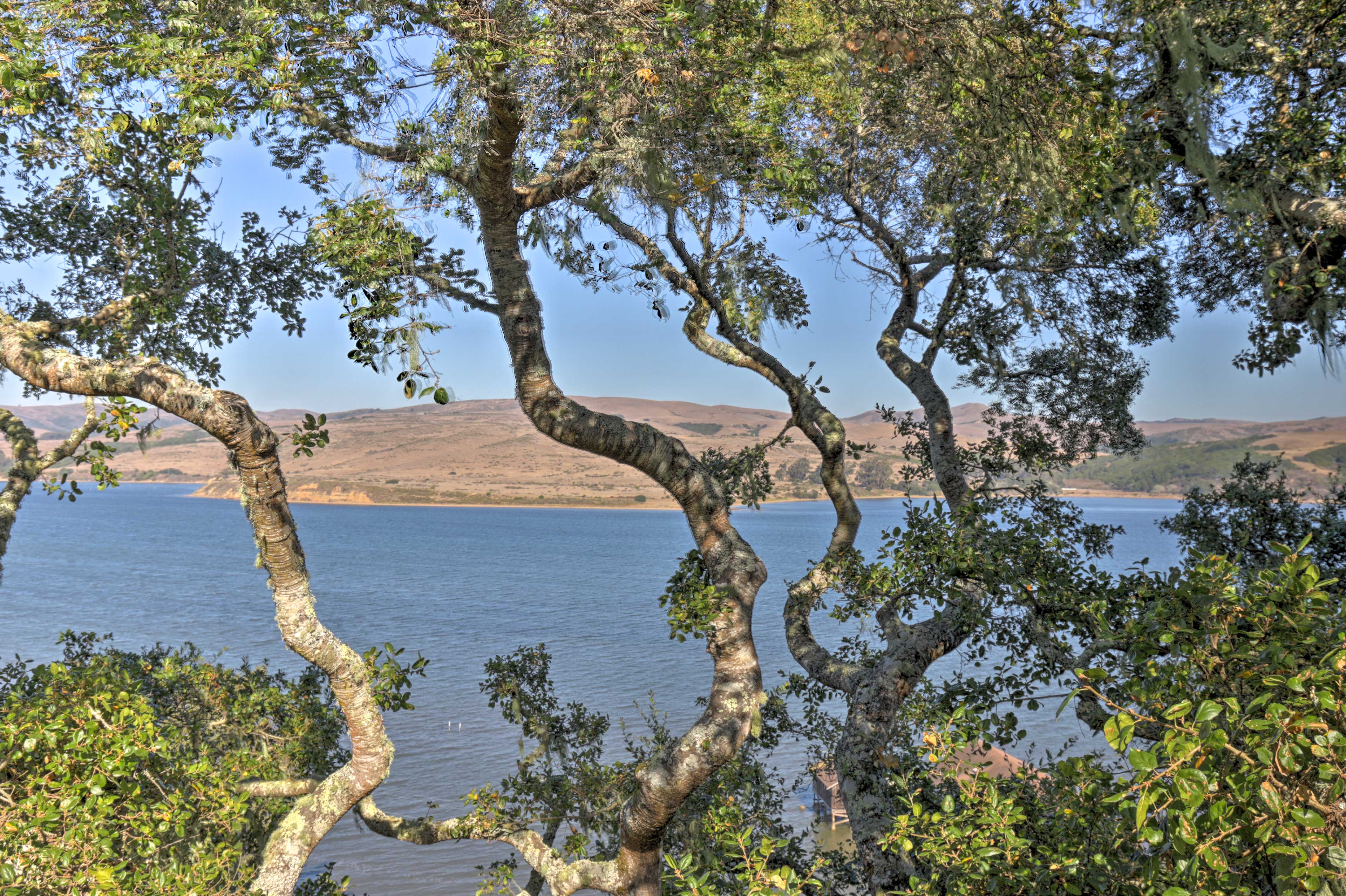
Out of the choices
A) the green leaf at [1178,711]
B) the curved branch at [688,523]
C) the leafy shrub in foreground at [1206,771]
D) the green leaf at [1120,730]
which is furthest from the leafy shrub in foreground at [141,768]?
the green leaf at [1178,711]

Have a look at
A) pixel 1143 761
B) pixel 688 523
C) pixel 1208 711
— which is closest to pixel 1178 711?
pixel 1208 711

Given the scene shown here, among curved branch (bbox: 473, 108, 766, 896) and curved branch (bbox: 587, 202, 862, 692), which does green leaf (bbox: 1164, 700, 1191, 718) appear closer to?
curved branch (bbox: 473, 108, 766, 896)

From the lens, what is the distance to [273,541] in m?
5.50

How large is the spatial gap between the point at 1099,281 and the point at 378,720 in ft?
32.2

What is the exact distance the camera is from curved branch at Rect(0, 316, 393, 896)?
5.21 metres

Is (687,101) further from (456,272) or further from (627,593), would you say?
(627,593)

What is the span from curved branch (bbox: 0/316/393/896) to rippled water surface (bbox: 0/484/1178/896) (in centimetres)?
829

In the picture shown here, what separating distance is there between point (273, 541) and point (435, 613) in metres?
47.1

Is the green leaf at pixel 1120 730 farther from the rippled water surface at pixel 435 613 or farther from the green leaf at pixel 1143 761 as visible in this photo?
the rippled water surface at pixel 435 613

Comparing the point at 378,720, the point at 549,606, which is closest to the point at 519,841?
the point at 378,720

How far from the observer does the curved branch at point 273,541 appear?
5207mm

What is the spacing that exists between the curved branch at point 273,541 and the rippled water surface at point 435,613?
326 inches

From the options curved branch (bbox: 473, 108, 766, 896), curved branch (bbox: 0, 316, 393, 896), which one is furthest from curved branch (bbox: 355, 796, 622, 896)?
curved branch (bbox: 0, 316, 393, 896)

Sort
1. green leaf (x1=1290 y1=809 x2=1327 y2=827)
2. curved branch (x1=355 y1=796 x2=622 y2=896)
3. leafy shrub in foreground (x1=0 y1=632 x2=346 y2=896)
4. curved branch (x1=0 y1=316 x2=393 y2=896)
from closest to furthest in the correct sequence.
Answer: green leaf (x1=1290 y1=809 x2=1327 y2=827), leafy shrub in foreground (x1=0 y1=632 x2=346 y2=896), curved branch (x1=0 y1=316 x2=393 y2=896), curved branch (x1=355 y1=796 x2=622 y2=896)
